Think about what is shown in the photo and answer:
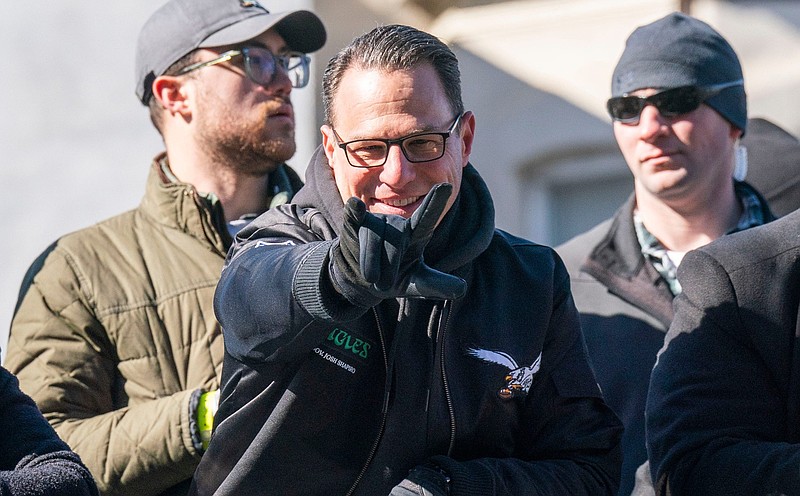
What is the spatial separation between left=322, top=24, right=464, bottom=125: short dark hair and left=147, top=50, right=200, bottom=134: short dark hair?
4.31 ft

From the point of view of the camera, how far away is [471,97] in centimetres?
739

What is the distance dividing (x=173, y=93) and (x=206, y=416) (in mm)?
1264

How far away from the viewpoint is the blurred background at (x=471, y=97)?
20.8ft

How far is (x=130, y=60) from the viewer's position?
6398 millimetres

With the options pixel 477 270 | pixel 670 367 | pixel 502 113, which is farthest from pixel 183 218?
pixel 502 113

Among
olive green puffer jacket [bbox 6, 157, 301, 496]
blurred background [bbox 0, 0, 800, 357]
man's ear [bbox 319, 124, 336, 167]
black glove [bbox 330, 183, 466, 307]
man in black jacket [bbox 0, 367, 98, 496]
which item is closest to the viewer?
black glove [bbox 330, 183, 466, 307]

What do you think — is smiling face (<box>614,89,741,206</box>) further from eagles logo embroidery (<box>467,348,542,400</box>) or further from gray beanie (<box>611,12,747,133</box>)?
eagles logo embroidery (<box>467,348,542,400</box>)

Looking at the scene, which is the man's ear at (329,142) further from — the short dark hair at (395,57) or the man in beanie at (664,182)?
the man in beanie at (664,182)

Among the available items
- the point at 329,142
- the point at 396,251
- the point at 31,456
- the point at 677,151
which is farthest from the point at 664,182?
the point at 31,456

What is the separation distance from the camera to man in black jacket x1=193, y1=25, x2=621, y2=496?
2.88 metres

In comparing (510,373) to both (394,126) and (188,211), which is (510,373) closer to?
(394,126)

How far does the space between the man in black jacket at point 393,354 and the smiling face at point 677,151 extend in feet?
4.33

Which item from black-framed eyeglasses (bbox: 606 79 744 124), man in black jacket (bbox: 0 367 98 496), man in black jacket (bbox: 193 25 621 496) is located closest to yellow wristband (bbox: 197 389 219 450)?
man in black jacket (bbox: 193 25 621 496)

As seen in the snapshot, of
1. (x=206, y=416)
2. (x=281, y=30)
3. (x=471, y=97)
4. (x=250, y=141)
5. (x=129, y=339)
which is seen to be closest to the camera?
(x=206, y=416)
